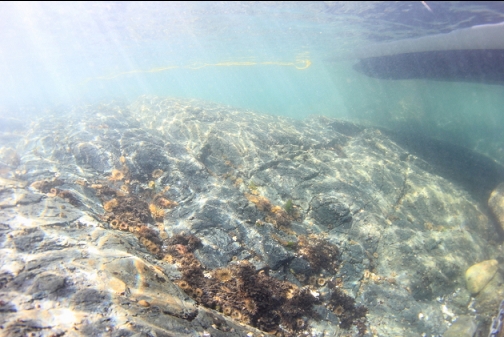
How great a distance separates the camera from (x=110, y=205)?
5.59m

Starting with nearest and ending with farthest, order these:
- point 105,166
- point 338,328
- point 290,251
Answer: point 338,328 < point 290,251 < point 105,166

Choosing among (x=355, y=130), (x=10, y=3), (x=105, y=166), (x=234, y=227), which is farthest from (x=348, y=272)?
(x=10, y=3)

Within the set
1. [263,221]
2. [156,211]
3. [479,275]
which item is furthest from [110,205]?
[479,275]

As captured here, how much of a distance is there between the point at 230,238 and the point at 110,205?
3.09 metres

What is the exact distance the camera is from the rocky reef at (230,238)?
280 centimetres

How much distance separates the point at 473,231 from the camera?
7801 millimetres

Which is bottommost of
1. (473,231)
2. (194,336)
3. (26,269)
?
(473,231)

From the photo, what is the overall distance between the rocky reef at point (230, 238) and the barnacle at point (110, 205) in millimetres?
75

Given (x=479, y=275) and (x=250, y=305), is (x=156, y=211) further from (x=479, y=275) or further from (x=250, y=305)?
(x=479, y=275)

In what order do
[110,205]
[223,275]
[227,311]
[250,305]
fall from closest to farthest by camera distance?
[227,311] < [250,305] < [223,275] < [110,205]

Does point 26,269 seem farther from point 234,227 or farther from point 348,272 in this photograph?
point 348,272

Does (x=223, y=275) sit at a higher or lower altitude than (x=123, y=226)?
lower

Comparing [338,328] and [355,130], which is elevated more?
[338,328]

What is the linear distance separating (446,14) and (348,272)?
1599 centimetres
